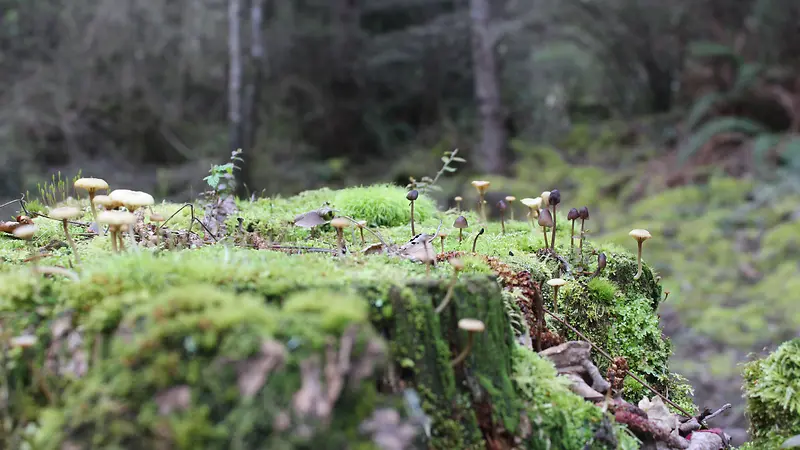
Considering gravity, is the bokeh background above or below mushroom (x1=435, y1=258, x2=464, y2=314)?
above

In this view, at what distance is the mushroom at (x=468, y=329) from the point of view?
6.08 ft

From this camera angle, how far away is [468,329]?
6.41ft

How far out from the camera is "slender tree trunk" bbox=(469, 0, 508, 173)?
12539mm

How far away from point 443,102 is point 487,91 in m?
2.78

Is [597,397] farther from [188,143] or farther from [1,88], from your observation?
[1,88]

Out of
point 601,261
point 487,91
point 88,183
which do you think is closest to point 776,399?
point 601,261

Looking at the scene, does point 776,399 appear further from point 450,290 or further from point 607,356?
point 450,290


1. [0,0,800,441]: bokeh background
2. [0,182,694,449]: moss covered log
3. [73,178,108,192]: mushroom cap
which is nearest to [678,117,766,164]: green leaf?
[0,0,800,441]: bokeh background

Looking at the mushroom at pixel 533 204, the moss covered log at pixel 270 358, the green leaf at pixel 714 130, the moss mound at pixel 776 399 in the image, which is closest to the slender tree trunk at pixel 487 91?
the green leaf at pixel 714 130

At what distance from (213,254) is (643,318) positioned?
236 cm

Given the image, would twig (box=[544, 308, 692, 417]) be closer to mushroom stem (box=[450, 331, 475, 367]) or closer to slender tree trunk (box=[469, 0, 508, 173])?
mushroom stem (box=[450, 331, 475, 367])

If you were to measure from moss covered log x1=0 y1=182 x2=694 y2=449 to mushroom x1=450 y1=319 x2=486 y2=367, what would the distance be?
0.10ft

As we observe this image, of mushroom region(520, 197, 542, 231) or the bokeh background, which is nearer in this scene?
mushroom region(520, 197, 542, 231)

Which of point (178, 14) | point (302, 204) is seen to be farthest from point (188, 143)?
point (302, 204)
